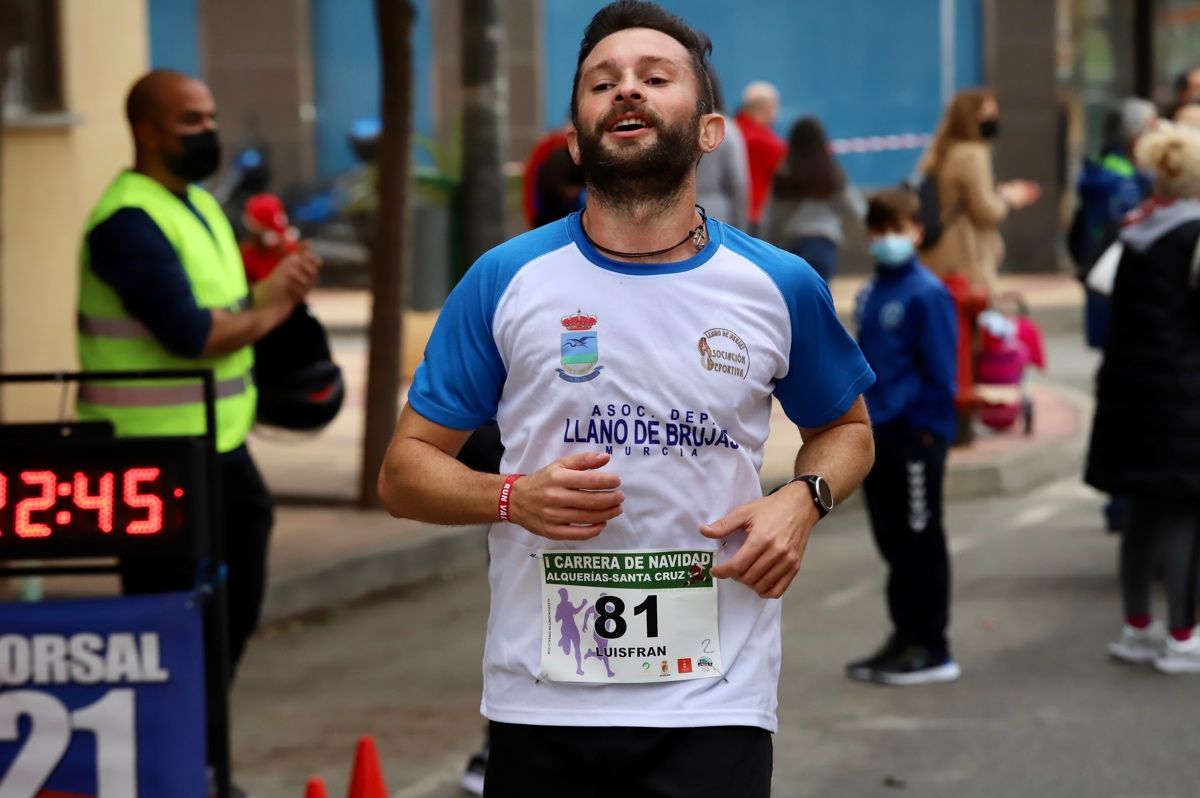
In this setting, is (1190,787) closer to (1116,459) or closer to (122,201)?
(1116,459)

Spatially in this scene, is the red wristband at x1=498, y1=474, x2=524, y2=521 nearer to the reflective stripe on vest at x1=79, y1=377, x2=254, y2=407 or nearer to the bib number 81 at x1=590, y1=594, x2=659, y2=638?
the bib number 81 at x1=590, y1=594, x2=659, y2=638

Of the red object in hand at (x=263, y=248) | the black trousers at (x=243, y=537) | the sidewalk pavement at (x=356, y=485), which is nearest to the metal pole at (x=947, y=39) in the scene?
the sidewalk pavement at (x=356, y=485)

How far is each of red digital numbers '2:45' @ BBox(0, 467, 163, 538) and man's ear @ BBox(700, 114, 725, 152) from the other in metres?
1.91

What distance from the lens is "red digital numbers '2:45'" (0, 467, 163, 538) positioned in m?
4.78

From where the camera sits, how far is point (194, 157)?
19.9ft

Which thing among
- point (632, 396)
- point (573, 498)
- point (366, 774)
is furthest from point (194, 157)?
point (573, 498)

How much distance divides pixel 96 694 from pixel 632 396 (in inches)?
76.2

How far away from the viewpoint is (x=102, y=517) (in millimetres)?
4785

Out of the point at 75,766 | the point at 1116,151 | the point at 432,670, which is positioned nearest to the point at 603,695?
the point at 75,766

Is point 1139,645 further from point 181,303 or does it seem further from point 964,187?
point 964,187

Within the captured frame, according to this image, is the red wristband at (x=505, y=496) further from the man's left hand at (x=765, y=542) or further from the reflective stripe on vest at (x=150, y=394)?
the reflective stripe on vest at (x=150, y=394)

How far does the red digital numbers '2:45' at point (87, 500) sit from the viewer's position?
4781 mm

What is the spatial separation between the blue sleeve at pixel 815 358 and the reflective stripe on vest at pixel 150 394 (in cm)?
274

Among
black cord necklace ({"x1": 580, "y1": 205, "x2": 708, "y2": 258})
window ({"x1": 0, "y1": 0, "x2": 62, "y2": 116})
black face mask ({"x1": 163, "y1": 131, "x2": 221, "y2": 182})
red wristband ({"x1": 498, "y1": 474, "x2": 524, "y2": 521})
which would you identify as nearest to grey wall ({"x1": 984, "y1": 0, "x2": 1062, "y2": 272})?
window ({"x1": 0, "y1": 0, "x2": 62, "y2": 116})
